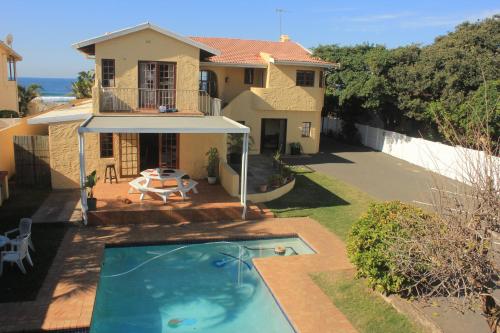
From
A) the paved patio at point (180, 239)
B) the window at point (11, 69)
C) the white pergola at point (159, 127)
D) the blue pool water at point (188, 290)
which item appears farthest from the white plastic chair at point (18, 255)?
the window at point (11, 69)

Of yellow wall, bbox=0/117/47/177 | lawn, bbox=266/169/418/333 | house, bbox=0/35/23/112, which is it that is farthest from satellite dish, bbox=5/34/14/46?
lawn, bbox=266/169/418/333

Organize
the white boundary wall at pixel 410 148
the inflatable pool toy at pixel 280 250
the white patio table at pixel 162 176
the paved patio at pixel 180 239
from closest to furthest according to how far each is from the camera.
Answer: the paved patio at pixel 180 239, the inflatable pool toy at pixel 280 250, the white patio table at pixel 162 176, the white boundary wall at pixel 410 148

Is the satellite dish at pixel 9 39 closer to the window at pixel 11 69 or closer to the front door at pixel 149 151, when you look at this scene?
the window at pixel 11 69

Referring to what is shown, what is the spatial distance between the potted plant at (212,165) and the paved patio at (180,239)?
13.6 feet

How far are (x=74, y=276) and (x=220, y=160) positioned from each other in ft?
34.8

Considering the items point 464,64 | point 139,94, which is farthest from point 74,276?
point 464,64

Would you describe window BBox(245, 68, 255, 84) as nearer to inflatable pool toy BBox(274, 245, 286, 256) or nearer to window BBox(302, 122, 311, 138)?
window BBox(302, 122, 311, 138)

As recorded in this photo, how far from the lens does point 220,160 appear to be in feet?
70.5

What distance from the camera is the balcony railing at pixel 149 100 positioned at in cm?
2022

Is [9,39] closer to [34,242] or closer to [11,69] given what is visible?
[11,69]

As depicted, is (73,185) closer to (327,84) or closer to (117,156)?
(117,156)

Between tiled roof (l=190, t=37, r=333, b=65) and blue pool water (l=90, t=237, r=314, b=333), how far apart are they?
17.8 m

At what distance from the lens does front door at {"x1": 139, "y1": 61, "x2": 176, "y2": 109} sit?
20.8 metres

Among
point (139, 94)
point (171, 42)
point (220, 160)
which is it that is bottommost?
point (220, 160)
